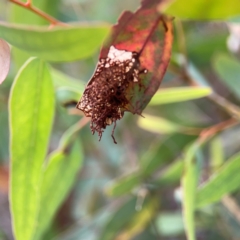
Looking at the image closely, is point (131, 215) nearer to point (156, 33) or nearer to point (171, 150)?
point (171, 150)

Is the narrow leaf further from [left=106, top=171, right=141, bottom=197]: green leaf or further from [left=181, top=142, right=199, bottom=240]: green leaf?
[left=106, top=171, right=141, bottom=197]: green leaf

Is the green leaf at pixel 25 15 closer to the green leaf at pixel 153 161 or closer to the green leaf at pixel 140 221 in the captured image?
the green leaf at pixel 153 161

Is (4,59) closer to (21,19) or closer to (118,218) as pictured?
(21,19)

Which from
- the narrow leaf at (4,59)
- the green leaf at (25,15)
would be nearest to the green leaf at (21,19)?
the green leaf at (25,15)

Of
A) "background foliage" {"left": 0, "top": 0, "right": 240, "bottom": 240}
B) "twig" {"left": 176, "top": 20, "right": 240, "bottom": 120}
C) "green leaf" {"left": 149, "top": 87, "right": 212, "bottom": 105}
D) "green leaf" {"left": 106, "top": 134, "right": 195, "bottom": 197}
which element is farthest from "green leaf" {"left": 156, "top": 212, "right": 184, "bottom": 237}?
"green leaf" {"left": 149, "top": 87, "right": 212, "bottom": 105}

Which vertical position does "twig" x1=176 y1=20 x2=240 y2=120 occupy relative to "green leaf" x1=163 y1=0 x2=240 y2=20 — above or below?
below

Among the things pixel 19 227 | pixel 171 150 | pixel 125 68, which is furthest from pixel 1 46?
pixel 171 150
